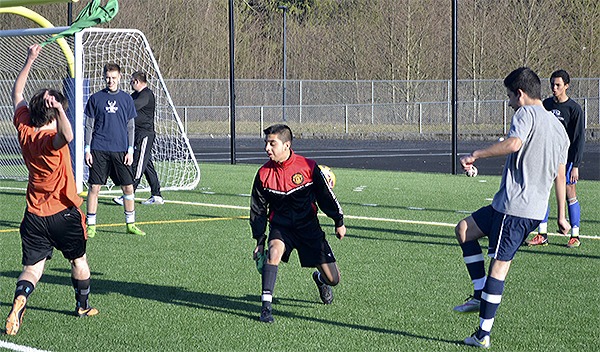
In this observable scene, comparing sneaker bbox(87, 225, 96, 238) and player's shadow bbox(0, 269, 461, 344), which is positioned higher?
sneaker bbox(87, 225, 96, 238)

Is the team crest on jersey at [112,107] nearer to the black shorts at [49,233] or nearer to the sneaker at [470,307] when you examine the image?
the black shorts at [49,233]

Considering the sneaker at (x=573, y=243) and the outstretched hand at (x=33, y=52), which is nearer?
the outstretched hand at (x=33, y=52)

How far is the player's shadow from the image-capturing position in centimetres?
719

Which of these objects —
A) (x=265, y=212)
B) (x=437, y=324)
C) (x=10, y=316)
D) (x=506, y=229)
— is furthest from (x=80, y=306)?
(x=506, y=229)

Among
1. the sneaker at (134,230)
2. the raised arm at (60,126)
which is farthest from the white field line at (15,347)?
the sneaker at (134,230)

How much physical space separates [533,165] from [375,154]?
24597 mm

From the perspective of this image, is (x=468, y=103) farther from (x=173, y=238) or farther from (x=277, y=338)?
(x=277, y=338)

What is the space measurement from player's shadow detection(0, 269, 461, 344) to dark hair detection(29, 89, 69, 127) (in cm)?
157

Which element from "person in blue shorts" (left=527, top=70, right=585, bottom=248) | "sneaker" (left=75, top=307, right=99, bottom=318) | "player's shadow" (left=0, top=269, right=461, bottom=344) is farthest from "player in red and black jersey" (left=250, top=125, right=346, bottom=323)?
"person in blue shorts" (left=527, top=70, right=585, bottom=248)

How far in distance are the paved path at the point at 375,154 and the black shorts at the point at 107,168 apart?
479 inches

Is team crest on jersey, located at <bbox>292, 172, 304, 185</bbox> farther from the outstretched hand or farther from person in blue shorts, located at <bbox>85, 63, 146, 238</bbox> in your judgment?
person in blue shorts, located at <bbox>85, 63, 146, 238</bbox>

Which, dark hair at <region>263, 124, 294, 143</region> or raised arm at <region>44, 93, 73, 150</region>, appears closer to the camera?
raised arm at <region>44, 93, 73, 150</region>

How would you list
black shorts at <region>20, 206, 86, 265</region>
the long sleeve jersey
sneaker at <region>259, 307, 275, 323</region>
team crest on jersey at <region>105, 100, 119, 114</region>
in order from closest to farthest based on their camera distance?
black shorts at <region>20, 206, 86, 265</region>
sneaker at <region>259, 307, 275, 323</region>
the long sleeve jersey
team crest on jersey at <region>105, 100, 119, 114</region>

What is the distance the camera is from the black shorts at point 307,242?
745 cm
